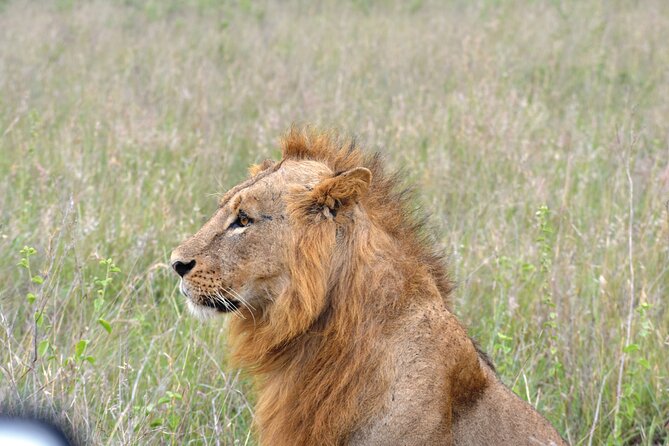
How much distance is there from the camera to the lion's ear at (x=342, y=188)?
303 cm

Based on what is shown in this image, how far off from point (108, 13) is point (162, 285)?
7.28 meters

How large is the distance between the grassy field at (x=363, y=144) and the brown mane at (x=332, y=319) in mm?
480

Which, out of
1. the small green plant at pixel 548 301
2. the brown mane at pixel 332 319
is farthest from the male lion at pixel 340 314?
the small green plant at pixel 548 301

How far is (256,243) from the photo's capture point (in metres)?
3.07

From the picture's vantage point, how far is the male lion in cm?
293

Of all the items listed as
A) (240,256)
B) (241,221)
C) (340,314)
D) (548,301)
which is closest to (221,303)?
(240,256)

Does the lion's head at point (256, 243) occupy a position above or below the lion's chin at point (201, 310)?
above

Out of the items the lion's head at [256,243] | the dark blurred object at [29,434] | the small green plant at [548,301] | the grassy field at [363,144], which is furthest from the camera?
the small green plant at [548,301]

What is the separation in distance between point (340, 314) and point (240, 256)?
1.23 ft

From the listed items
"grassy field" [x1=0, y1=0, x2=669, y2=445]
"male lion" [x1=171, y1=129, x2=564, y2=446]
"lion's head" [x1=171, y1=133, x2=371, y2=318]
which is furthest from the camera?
"grassy field" [x1=0, y1=0, x2=669, y2=445]

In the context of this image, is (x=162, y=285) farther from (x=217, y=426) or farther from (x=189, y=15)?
(x=189, y=15)

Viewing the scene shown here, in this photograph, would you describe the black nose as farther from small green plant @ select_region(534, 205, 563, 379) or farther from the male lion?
small green plant @ select_region(534, 205, 563, 379)

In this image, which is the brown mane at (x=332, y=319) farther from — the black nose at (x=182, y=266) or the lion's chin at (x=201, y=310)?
the black nose at (x=182, y=266)

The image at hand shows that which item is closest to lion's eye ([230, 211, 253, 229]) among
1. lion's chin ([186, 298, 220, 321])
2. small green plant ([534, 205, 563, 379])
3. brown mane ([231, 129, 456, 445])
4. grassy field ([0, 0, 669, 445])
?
brown mane ([231, 129, 456, 445])
